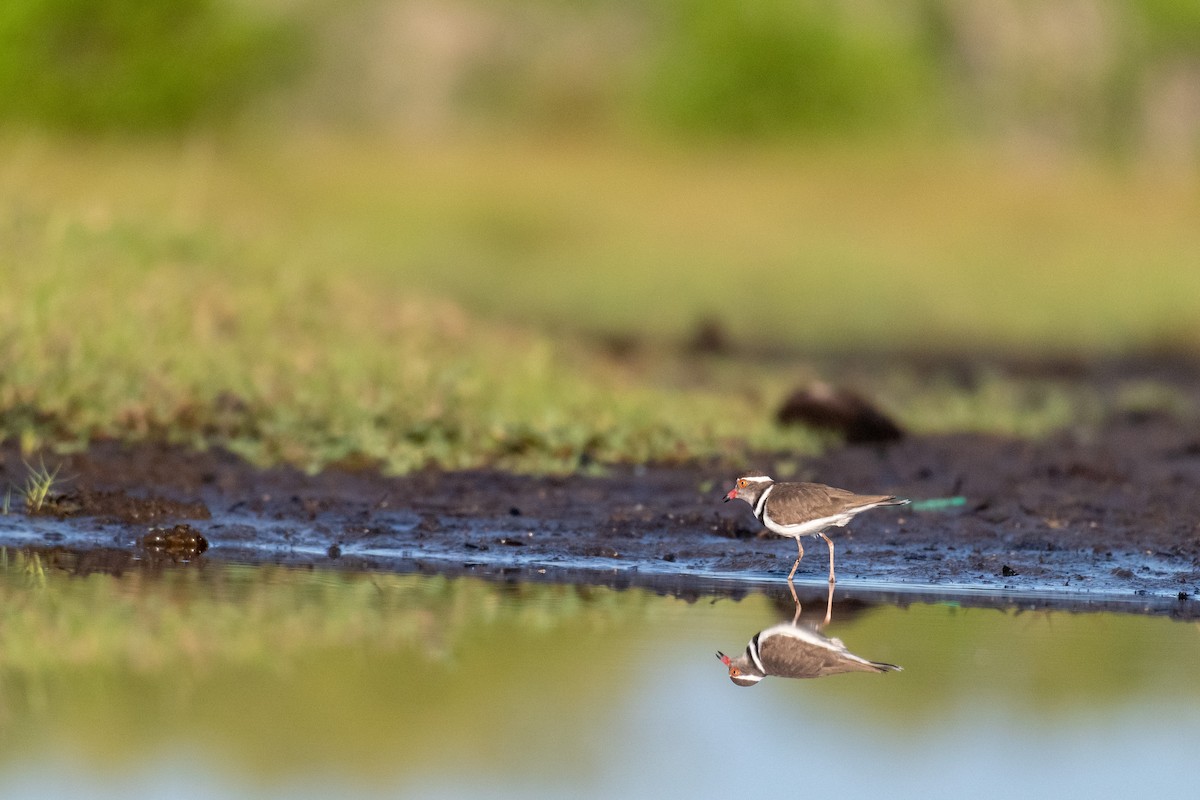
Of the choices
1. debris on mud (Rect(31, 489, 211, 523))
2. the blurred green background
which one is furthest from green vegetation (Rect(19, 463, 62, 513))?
the blurred green background

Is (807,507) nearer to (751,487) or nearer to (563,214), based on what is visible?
(751,487)

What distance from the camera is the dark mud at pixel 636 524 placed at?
6199 mm

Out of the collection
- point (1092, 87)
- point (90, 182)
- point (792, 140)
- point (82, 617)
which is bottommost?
point (82, 617)

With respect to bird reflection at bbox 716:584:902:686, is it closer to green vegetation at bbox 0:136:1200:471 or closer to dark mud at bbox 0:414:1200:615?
dark mud at bbox 0:414:1200:615

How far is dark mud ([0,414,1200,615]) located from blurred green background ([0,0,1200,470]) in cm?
34

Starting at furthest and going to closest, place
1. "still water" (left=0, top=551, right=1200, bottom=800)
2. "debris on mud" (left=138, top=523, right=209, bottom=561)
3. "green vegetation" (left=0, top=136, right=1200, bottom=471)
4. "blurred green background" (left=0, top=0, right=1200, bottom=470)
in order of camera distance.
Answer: "blurred green background" (left=0, top=0, right=1200, bottom=470), "green vegetation" (left=0, top=136, right=1200, bottom=471), "debris on mud" (left=138, top=523, right=209, bottom=561), "still water" (left=0, top=551, right=1200, bottom=800)

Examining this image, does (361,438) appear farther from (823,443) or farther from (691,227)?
(691,227)

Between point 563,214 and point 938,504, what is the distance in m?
8.90

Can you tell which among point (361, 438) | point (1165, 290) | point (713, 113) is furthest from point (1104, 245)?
point (361, 438)

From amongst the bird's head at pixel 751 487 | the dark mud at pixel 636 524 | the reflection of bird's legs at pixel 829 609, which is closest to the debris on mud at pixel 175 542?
the dark mud at pixel 636 524

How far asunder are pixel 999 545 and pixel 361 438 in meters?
2.61

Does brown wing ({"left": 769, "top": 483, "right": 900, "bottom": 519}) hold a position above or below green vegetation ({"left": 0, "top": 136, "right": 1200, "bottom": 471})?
below

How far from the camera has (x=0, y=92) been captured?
723 inches

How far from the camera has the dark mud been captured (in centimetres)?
620
